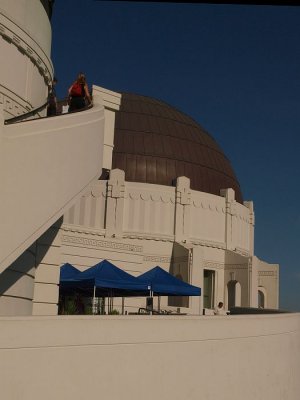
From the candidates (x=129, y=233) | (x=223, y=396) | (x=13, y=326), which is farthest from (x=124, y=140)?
(x=13, y=326)

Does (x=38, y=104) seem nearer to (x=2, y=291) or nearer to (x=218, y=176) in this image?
(x=2, y=291)

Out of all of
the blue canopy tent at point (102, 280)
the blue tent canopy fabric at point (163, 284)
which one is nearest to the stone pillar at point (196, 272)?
the blue tent canopy fabric at point (163, 284)

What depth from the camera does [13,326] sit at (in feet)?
19.8

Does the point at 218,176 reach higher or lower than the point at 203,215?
higher

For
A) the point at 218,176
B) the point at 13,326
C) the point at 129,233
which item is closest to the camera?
the point at 13,326

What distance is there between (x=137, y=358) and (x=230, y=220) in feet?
78.7

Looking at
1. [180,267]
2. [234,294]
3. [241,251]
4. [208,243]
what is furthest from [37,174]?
[241,251]

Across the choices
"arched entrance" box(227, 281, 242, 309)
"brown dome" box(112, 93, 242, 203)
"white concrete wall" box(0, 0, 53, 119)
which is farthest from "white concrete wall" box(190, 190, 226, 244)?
"white concrete wall" box(0, 0, 53, 119)

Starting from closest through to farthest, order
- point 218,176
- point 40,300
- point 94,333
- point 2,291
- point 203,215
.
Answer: point 94,333, point 2,291, point 40,300, point 203,215, point 218,176

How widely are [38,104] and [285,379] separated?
8.75m

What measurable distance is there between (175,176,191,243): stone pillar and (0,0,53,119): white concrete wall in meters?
18.5

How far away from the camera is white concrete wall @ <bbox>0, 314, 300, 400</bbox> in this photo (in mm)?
6250

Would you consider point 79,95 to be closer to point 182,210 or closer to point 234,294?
point 182,210

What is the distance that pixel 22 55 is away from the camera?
387 inches
